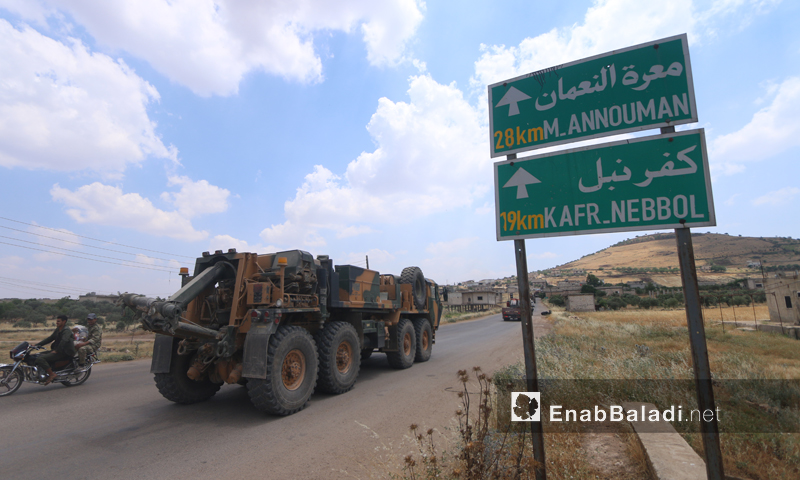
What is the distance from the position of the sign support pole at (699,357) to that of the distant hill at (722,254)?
104 m

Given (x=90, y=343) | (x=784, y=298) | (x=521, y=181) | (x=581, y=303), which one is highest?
(x=521, y=181)

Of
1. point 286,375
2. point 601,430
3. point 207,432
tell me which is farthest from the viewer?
point 286,375

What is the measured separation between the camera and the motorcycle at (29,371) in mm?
7738

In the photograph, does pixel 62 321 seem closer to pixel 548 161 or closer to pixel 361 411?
pixel 361 411

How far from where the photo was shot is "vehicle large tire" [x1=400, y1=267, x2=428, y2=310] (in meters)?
12.0

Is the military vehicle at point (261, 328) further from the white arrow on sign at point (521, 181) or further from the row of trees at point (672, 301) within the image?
the row of trees at point (672, 301)

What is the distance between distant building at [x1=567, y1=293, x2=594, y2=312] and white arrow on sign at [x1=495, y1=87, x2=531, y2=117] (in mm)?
51194

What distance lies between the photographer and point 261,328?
20.1 feet

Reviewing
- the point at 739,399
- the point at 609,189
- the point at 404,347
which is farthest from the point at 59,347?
the point at 739,399

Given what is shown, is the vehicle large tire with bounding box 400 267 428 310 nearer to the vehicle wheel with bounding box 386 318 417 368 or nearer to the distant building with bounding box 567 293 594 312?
the vehicle wheel with bounding box 386 318 417 368

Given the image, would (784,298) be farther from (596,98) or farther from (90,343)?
(90,343)

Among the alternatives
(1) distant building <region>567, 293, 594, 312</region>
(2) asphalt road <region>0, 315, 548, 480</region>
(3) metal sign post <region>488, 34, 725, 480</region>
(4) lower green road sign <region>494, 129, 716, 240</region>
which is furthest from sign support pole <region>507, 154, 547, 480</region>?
(1) distant building <region>567, 293, 594, 312</region>

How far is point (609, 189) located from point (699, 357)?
1.19 metres

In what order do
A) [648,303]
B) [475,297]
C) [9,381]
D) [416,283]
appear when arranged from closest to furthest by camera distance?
[9,381], [416,283], [648,303], [475,297]
